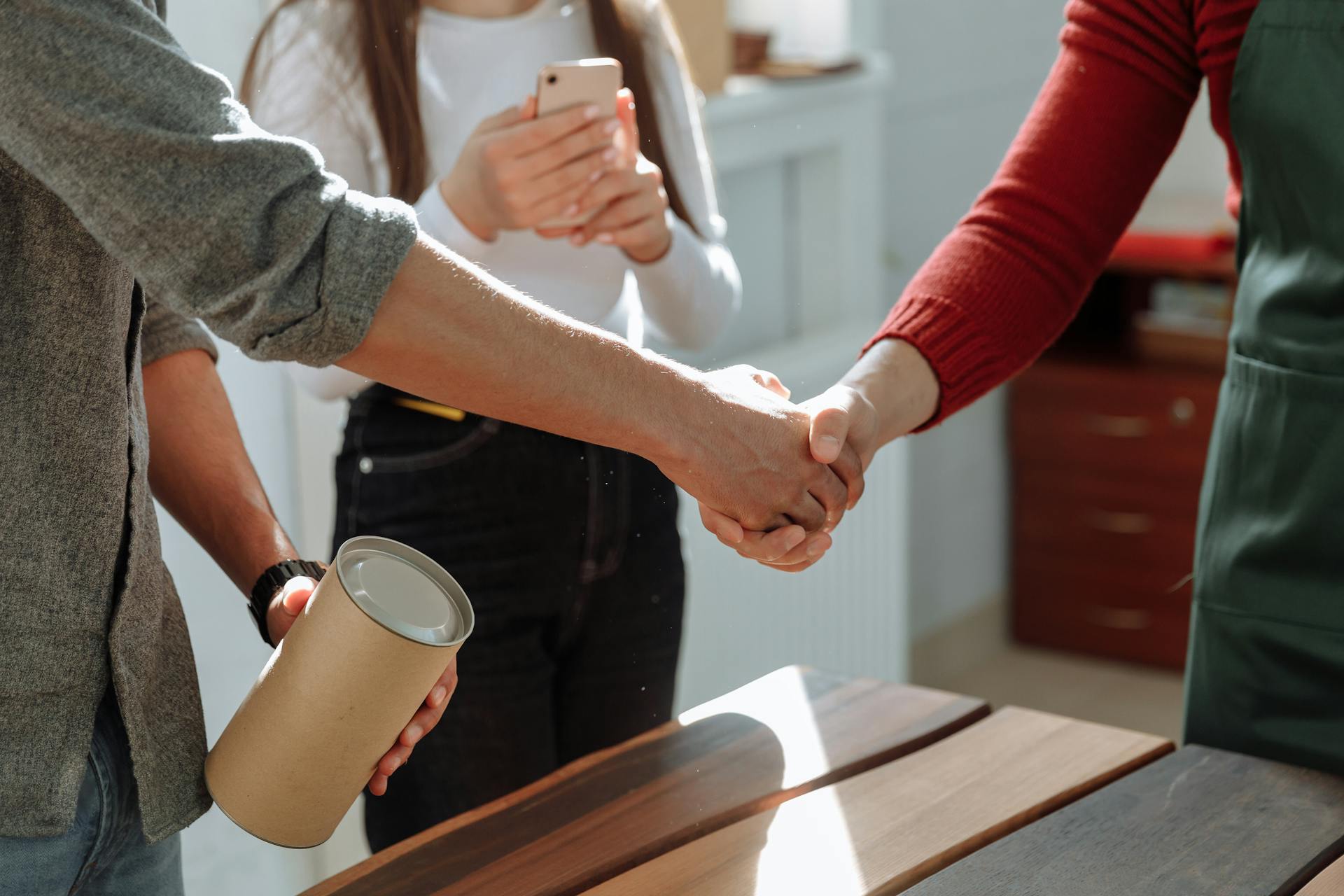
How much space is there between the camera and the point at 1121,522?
2990mm

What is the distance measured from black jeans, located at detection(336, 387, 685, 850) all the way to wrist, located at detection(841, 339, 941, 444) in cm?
22

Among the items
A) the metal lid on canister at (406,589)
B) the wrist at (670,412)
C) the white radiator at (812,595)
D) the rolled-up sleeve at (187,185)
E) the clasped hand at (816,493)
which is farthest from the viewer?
the white radiator at (812,595)

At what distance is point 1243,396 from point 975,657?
2.23 m

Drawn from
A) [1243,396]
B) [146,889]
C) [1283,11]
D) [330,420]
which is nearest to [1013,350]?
[1243,396]

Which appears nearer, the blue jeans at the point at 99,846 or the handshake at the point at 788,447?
the blue jeans at the point at 99,846

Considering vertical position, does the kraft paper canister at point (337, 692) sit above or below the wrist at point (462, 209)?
below

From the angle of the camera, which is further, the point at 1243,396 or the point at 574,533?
the point at 574,533

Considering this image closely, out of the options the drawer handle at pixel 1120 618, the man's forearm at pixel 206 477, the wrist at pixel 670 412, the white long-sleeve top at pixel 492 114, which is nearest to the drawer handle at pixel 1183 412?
the drawer handle at pixel 1120 618

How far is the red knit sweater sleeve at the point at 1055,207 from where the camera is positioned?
1.13 m

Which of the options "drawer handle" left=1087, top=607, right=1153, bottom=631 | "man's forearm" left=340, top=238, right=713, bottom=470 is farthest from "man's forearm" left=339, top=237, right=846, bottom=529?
"drawer handle" left=1087, top=607, right=1153, bottom=631

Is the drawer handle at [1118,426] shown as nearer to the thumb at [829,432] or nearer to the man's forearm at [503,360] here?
the thumb at [829,432]

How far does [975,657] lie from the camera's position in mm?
3172

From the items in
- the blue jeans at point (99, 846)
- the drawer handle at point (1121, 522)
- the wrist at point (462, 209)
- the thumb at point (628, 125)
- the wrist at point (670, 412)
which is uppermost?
the thumb at point (628, 125)

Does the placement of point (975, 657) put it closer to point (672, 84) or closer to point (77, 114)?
point (672, 84)
